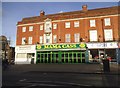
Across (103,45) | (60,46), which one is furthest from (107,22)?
(60,46)

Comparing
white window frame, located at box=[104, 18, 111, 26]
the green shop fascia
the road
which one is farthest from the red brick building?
the road

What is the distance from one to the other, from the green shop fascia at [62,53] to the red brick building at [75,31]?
0.32 meters

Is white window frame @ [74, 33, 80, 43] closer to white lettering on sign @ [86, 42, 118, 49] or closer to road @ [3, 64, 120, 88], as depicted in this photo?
white lettering on sign @ [86, 42, 118, 49]

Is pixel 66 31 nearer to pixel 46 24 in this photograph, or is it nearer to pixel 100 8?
pixel 46 24

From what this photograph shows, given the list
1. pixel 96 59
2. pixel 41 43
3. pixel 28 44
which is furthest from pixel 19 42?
pixel 96 59

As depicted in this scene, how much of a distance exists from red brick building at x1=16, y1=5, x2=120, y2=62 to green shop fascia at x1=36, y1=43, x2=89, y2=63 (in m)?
0.32

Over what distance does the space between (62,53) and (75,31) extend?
504cm

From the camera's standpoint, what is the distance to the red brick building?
98.0ft

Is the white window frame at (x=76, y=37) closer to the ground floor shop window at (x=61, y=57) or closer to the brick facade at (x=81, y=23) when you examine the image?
the brick facade at (x=81, y=23)

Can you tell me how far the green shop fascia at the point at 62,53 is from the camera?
3041 cm

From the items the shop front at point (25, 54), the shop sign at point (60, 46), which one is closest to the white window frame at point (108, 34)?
the shop sign at point (60, 46)

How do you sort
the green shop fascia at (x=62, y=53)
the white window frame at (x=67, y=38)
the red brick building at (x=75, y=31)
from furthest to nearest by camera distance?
the white window frame at (x=67, y=38) < the green shop fascia at (x=62, y=53) < the red brick building at (x=75, y=31)

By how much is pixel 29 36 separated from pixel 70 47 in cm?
1044

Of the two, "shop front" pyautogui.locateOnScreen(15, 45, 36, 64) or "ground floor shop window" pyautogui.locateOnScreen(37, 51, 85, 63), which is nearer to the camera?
"ground floor shop window" pyautogui.locateOnScreen(37, 51, 85, 63)
